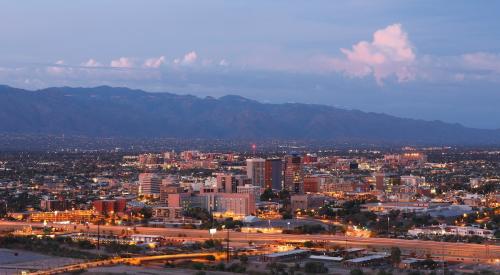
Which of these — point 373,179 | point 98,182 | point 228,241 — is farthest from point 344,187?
point 228,241

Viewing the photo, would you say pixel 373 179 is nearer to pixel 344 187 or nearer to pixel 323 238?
pixel 344 187

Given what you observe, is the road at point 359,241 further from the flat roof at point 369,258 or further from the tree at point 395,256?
→ the flat roof at point 369,258

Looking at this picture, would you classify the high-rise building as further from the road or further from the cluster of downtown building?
the road

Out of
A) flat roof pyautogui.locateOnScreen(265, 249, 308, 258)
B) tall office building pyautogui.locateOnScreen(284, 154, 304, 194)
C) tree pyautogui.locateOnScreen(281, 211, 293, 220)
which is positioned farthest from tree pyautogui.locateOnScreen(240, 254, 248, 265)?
tall office building pyautogui.locateOnScreen(284, 154, 304, 194)

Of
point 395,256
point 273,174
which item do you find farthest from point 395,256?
point 273,174

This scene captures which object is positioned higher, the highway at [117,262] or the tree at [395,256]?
the tree at [395,256]

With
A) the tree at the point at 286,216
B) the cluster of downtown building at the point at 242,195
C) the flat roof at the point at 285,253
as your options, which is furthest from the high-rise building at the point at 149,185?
the flat roof at the point at 285,253
